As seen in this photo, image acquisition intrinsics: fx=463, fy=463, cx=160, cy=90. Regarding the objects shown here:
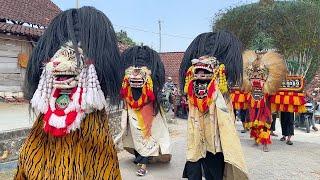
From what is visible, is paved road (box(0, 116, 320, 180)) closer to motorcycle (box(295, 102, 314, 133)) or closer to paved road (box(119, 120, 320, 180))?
paved road (box(119, 120, 320, 180))

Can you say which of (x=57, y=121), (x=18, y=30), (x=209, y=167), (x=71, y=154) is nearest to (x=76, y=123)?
(x=57, y=121)

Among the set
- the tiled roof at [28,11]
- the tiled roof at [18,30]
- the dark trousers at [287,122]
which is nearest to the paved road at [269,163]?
the dark trousers at [287,122]

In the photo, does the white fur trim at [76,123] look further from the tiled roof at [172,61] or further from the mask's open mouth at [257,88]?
the tiled roof at [172,61]

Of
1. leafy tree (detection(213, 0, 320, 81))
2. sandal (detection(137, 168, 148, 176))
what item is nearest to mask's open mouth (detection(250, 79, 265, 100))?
sandal (detection(137, 168, 148, 176))

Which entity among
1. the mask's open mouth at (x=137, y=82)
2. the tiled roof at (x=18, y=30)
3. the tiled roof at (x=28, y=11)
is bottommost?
the mask's open mouth at (x=137, y=82)

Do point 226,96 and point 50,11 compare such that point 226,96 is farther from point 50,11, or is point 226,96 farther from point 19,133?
point 50,11

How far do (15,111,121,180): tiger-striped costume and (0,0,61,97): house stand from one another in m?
12.7

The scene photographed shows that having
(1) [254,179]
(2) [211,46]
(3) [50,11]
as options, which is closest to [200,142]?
(2) [211,46]

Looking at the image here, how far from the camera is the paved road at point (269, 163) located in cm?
678

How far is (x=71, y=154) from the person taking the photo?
332cm

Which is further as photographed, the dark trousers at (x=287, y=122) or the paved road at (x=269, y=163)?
the dark trousers at (x=287, y=122)

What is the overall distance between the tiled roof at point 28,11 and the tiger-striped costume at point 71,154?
1340 centimetres

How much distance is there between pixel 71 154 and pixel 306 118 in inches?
453

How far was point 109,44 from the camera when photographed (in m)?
3.44
